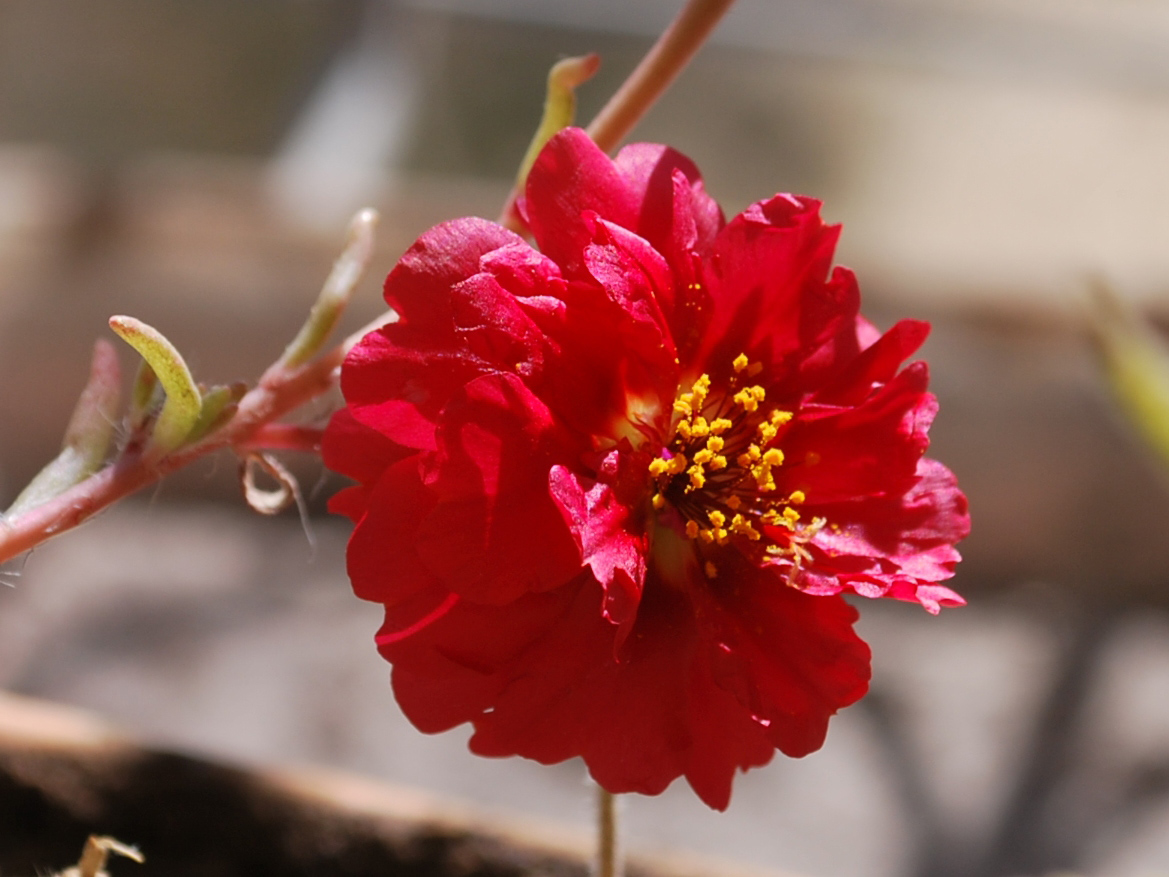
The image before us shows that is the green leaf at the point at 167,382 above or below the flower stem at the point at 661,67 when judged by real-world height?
below

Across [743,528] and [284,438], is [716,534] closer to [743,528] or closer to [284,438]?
[743,528]

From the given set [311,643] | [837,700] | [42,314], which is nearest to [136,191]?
[42,314]

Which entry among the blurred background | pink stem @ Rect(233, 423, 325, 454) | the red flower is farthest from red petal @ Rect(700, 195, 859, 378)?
the blurred background

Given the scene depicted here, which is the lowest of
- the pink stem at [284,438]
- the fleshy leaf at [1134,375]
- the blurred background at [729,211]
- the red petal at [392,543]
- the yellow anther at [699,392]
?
the blurred background at [729,211]

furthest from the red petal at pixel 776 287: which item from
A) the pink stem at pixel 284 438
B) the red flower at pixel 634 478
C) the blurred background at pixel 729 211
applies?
the blurred background at pixel 729 211

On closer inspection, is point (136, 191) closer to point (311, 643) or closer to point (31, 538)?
point (311, 643)

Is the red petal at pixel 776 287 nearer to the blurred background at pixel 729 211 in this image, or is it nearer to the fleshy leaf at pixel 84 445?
the fleshy leaf at pixel 84 445
